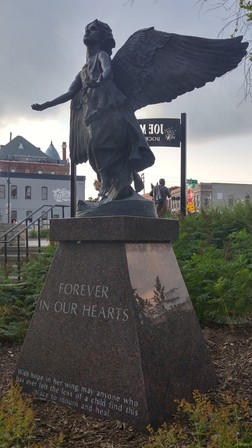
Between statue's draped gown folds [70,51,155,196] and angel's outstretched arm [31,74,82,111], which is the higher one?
angel's outstretched arm [31,74,82,111]

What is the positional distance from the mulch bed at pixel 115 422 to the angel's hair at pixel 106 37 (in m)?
3.32

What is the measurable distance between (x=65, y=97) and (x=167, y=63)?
3.56 feet

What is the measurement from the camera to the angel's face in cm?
448

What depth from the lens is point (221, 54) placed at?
4.25m

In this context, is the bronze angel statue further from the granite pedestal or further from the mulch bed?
the mulch bed

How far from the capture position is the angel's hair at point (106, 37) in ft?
14.7

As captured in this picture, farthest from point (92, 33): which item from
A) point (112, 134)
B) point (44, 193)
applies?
point (44, 193)

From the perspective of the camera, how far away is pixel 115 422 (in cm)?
341

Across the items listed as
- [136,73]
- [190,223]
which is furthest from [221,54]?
[190,223]

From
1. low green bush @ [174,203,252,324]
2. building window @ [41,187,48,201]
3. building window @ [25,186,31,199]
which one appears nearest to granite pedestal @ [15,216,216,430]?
low green bush @ [174,203,252,324]

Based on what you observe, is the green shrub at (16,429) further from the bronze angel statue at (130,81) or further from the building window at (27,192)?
the building window at (27,192)

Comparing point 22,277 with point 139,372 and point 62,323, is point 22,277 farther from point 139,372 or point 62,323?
point 139,372

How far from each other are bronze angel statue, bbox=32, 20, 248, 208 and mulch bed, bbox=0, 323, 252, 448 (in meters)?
1.92

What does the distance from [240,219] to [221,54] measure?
21.6 ft
